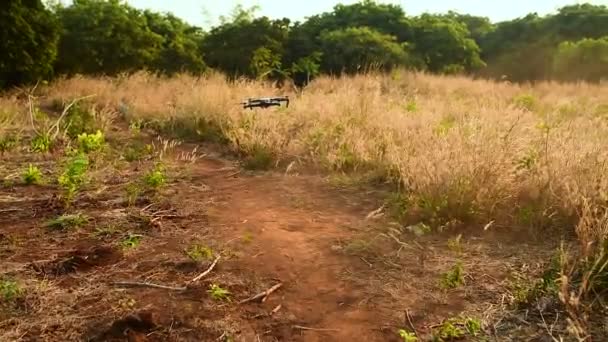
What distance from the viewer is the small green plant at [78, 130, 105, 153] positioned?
487cm

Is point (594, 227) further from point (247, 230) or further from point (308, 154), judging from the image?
point (308, 154)

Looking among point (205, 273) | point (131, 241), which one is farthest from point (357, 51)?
point (205, 273)

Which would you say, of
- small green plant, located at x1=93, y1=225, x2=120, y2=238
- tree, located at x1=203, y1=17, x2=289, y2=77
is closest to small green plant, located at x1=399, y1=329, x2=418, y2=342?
small green plant, located at x1=93, y1=225, x2=120, y2=238

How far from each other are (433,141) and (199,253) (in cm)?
239

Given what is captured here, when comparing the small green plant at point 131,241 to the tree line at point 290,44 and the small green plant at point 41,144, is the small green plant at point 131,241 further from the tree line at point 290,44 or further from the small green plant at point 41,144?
the tree line at point 290,44

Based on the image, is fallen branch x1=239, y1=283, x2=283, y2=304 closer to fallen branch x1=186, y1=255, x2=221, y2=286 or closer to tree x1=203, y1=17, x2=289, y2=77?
fallen branch x1=186, y1=255, x2=221, y2=286

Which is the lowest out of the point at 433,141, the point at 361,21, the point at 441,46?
the point at 433,141

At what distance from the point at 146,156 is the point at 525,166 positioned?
3611 mm

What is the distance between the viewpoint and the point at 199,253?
3090mm

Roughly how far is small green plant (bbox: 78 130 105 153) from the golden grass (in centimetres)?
142

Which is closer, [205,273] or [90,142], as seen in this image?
[205,273]

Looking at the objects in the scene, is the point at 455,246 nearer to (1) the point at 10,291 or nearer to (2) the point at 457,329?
(2) the point at 457,329

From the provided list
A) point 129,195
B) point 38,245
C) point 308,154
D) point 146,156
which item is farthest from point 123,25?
point 38,245

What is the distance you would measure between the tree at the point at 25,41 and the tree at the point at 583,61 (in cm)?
1307
